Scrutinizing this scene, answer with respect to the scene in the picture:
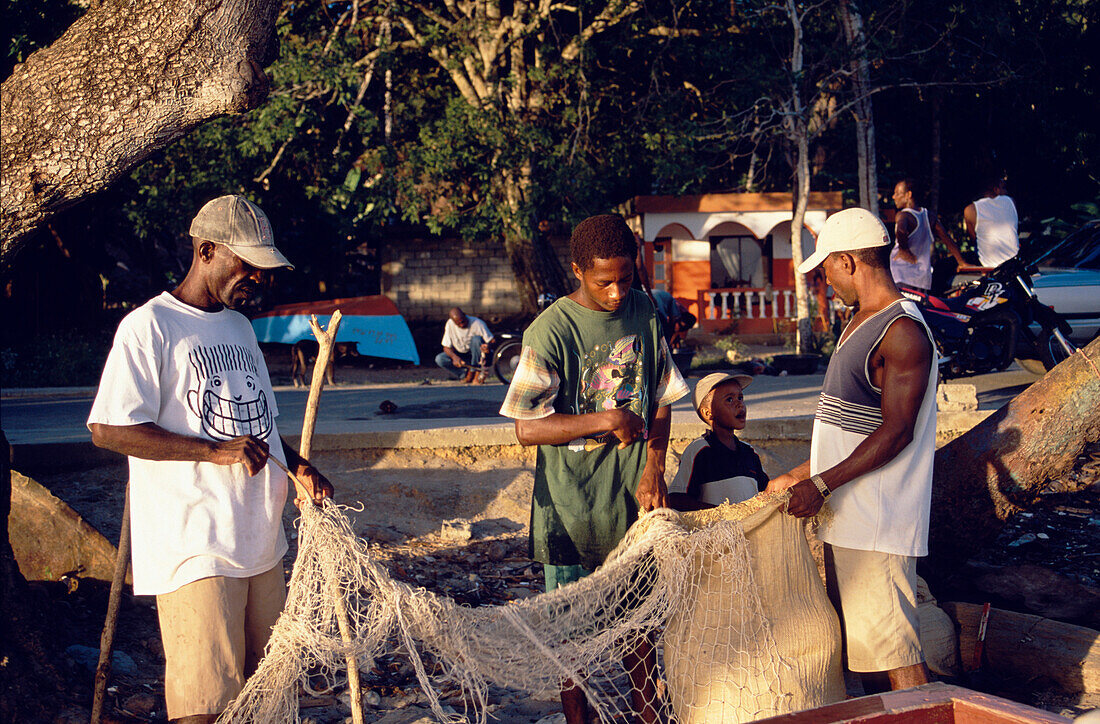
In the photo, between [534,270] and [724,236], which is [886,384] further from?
[724,236]

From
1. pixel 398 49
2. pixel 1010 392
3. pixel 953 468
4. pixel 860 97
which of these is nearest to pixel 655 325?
pixel 953 468

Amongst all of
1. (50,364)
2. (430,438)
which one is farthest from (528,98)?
(430,438)

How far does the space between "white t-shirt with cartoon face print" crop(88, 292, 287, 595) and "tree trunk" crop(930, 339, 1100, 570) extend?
3.22 meters

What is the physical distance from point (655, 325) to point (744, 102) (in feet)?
43.9

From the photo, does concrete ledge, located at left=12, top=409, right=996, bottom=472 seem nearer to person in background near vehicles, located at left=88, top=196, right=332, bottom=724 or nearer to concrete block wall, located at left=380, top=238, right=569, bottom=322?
person in background near vehicles, located at left=88, top=196, right=332, bottom=724

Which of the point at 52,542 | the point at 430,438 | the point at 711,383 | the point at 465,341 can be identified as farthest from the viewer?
the point at 465,341

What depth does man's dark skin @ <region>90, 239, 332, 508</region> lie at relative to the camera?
2463mm

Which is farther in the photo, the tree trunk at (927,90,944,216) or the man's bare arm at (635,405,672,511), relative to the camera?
the tree trunk at (927,90,944,216)

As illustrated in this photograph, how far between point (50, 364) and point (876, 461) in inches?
547

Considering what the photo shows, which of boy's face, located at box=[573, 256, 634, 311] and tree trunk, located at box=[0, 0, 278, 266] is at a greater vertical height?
tree trunk, located at box=[0, 0, 278, 266]

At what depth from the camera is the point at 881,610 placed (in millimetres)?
2854

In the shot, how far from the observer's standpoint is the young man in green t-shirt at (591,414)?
2.89 m

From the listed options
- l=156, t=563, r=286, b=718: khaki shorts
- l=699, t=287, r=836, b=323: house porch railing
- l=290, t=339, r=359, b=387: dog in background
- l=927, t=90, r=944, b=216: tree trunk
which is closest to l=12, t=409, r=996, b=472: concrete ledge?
l=156, t=563, r=286, b=718: khaki shorts

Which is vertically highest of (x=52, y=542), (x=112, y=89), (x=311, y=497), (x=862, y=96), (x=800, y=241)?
(x=862, y=96)
